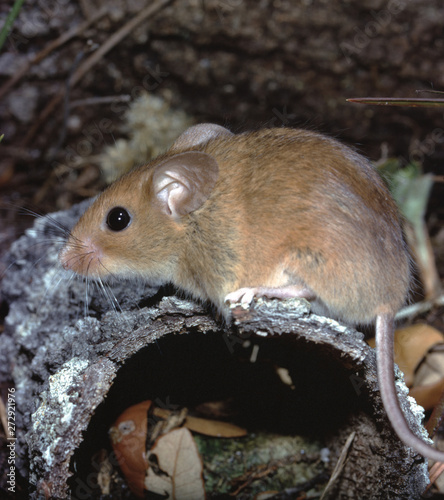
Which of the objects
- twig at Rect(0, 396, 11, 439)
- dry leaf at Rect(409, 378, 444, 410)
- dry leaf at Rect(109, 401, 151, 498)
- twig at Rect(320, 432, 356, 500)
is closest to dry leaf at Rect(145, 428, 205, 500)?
dry leaf at Rect(109, 401, 151, 498)

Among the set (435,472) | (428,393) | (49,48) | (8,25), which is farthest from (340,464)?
(49,48)

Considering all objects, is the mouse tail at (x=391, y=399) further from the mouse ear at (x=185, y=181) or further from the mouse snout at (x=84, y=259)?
the mouse snout at (x=84, y=259)

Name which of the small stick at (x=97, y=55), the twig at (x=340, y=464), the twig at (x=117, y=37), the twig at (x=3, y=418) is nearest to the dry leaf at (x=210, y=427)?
the twig at (x=340, y=464)

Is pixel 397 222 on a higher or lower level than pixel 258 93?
lower

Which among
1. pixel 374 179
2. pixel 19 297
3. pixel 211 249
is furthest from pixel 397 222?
pixel 19 297

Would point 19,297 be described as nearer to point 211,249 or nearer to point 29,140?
point 211,249

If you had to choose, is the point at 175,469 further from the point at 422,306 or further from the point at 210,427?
the point at 422,306
